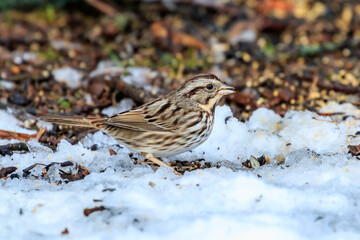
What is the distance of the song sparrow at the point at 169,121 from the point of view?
193 inches

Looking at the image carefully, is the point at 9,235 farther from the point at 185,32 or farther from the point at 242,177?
the point at 185,32

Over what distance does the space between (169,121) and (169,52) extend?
3.04 m

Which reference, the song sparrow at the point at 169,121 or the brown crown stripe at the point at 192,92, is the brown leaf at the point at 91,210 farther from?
the brown crown stripe at the point at 192,92

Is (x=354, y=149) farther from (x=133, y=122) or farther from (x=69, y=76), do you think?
(x=69, y=76)

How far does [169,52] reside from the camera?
7.90 metres

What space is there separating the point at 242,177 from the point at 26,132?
228cm

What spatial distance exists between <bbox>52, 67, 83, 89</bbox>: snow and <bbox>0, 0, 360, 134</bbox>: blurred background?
12mm

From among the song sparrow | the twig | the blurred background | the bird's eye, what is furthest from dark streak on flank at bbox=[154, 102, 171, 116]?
the twig

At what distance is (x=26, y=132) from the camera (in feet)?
18.5

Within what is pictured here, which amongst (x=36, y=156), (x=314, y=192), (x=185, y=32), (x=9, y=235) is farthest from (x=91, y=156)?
(x=185, y=32)

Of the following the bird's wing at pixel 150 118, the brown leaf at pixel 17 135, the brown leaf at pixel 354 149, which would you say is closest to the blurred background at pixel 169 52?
the brown leaf at pixel 17 135

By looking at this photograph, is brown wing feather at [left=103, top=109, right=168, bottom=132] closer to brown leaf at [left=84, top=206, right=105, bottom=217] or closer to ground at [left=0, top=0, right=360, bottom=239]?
ground at [left=0, top=0, right=360, bottom=239]

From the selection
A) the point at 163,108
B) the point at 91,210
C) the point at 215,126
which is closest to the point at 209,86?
the point at 163,108

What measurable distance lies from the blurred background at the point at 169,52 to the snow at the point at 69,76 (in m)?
0.01
